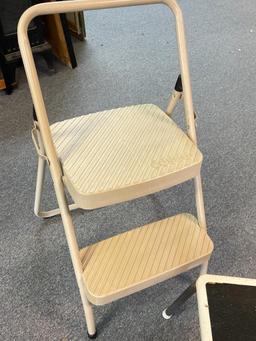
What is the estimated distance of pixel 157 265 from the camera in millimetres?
832

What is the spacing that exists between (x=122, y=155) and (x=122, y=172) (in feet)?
0.20

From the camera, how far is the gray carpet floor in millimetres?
979

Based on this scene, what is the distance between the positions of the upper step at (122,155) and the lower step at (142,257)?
18cm

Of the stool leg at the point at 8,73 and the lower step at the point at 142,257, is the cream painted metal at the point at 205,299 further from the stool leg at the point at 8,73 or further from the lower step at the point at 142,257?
the stool leg at the point at 8,73

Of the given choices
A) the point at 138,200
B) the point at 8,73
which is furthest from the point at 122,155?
the point at 8,73

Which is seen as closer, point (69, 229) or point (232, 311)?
point (232, 311)

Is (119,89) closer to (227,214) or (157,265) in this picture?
(227,214)

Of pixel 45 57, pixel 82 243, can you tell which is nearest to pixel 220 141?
pixel 82 243

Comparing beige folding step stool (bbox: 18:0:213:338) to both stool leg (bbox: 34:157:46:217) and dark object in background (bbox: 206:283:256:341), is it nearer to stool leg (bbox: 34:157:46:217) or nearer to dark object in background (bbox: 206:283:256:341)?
stool leg (bbox: 34:157:46:217)

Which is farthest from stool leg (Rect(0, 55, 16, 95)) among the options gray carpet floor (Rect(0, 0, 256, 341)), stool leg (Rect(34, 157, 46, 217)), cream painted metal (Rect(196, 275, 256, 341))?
cream painted metal (Rect(196, 275, 256, 341))

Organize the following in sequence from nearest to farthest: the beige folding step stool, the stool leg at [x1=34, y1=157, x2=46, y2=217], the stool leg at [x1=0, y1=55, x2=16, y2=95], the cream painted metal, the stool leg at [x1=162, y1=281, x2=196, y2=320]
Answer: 1. the cream painted metal
2. the beige folding step stool
3. the stool leg at [x1=162, y1=281, x2=196, y2=320]
4. the stool leg at [x1=34, y1=157, x2=46, y2=217]
5. the stool leg at [x1=0, y1=55, x2=16, y2=95]

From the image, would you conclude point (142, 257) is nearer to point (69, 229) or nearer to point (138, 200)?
point (69, 229)

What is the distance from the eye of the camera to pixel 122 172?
76 cm

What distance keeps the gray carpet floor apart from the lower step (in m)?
0.21
